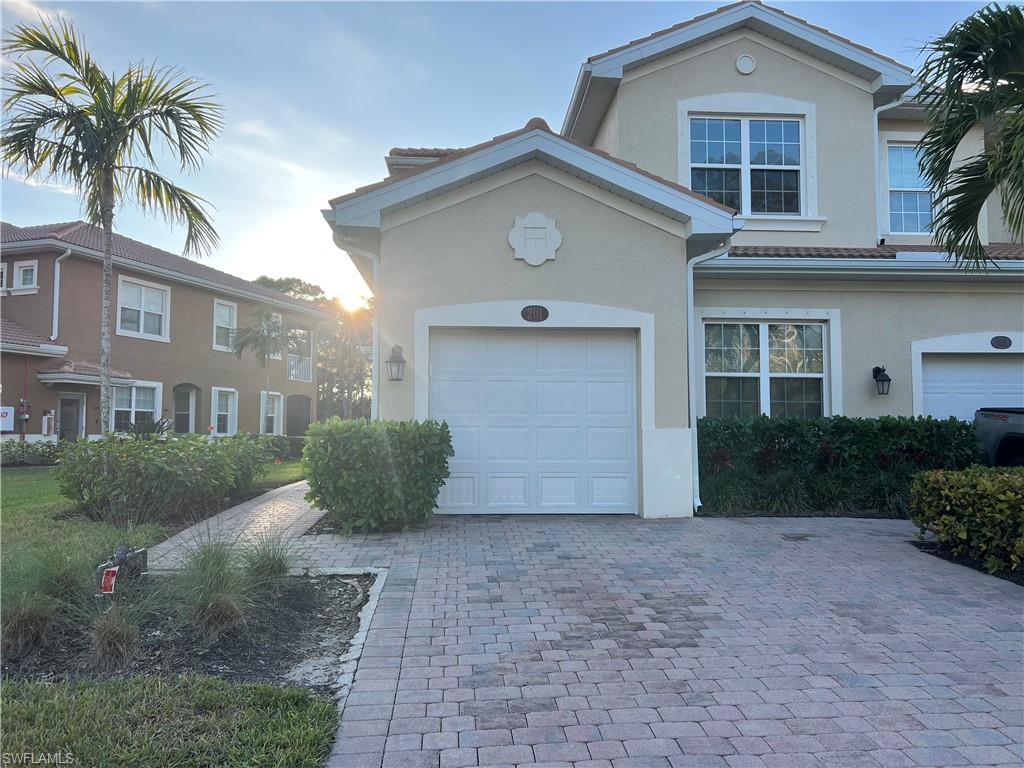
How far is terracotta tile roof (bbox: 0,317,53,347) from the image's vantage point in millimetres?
16850

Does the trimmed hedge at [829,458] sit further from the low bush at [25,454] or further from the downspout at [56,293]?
the downspout at [56,293]

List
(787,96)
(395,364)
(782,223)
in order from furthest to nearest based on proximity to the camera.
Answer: (787,96) → (782,223) → (395,364)

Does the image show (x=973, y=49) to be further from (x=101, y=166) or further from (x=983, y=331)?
(x=101, y=166)

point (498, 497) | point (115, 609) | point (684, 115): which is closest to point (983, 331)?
point (684, 115)

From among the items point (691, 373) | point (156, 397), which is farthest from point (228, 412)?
point (691, 373)

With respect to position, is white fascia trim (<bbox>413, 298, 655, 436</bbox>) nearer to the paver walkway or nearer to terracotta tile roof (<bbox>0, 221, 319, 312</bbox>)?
the paver walkway

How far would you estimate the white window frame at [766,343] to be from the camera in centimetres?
1052

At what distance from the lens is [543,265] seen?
871 cm

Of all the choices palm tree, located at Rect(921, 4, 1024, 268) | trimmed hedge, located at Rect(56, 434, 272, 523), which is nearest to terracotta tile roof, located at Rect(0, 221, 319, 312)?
→ trimmed hedge, located at Rect(56, 434, 272, 523)

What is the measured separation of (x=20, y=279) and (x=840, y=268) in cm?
2158

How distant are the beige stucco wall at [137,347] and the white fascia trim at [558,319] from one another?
1480cm

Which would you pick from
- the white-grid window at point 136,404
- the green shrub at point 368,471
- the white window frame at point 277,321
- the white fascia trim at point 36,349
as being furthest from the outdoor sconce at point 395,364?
the white window frame at point 277,321

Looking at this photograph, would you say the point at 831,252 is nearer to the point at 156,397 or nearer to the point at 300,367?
the point at 156,397

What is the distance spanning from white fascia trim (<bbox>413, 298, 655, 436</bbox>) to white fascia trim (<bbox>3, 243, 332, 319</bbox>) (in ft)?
50.2
